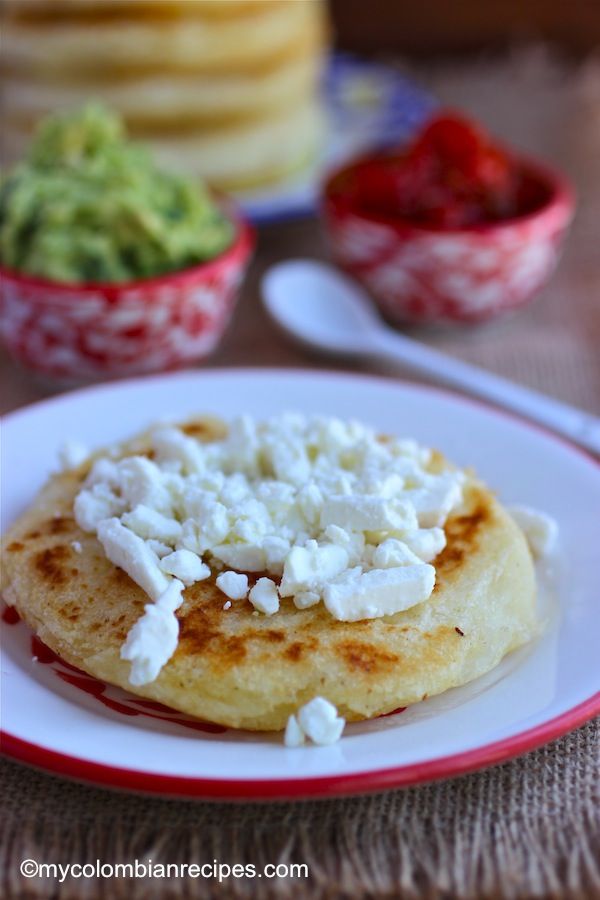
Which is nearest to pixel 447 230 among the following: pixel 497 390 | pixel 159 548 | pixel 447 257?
pixel 447 257

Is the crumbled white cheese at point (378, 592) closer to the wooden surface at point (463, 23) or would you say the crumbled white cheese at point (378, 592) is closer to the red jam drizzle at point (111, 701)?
the red jam drizzle at point (111, 701)

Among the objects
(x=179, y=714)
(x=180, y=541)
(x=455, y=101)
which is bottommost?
(x=455, y=101)

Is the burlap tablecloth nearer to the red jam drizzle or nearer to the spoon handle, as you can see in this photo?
the red jam drizzle

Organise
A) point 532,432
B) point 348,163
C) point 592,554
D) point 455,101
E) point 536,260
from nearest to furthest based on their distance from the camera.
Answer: point 592,554, point 532,432, point 536,260, point 348,163, point 455,101

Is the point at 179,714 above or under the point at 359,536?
under

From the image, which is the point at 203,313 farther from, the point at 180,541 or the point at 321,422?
the point at 180,541

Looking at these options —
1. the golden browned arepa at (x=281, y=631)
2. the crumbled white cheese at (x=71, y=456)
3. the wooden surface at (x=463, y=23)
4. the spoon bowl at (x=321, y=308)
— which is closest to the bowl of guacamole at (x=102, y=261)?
the spoon bowl at (x=321, y=308)

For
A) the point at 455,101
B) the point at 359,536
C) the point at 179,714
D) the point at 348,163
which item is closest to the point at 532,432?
the point at 359,536
